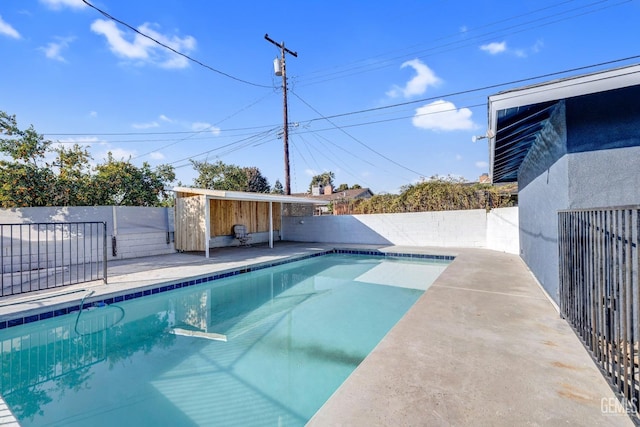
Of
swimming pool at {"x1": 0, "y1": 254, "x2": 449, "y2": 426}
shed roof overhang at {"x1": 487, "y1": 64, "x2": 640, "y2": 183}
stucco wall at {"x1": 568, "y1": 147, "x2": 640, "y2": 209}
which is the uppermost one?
shed roof overhang at {"x1": 487, "y1": 64, "x2": 640, "y2": 183}

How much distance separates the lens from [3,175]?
766 cm

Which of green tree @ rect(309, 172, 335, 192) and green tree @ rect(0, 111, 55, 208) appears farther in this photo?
green tree @ rect(309, 172, 335, 192)

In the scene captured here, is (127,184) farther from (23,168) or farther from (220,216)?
(220,216)

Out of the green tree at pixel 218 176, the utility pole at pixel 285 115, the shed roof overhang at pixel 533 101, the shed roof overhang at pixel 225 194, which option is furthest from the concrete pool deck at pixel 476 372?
the green tree at pixel 218 176

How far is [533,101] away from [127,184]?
11.6 meters

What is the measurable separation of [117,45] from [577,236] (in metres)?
12.0

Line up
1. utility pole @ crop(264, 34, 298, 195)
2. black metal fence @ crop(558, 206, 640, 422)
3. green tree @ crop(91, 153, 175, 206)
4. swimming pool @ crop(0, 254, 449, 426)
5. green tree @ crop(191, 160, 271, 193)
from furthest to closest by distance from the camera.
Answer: green tree @ crop(191, 160, 271, 193) < utility pole @ crop(264, 34, 298, 195) < green tree @ crop(91, 153, 175, 206) < swimming pool @ crop(0, 254, 449, 426) < black metal fence @ crop(558, 206, 640, 422)

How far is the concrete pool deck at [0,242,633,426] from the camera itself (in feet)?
5.87

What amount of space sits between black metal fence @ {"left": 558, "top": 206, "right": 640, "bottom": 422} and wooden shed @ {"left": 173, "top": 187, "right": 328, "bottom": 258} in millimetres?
8120

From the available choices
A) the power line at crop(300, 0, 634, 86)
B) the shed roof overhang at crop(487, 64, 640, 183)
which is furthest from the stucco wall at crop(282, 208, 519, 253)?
the power line at crop(300, 0, 634, 86)

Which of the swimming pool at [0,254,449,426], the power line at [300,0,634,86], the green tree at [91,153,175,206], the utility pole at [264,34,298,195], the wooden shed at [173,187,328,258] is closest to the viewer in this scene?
the swimming pool at [0,254,449,426]

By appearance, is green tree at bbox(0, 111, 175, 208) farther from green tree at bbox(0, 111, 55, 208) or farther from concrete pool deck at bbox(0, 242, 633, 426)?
concrete pool deck at bbox(0, 242, 633, 426)

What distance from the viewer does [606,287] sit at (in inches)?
84.3

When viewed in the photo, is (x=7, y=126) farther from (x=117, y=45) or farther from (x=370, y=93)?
(x=370, y=93)
